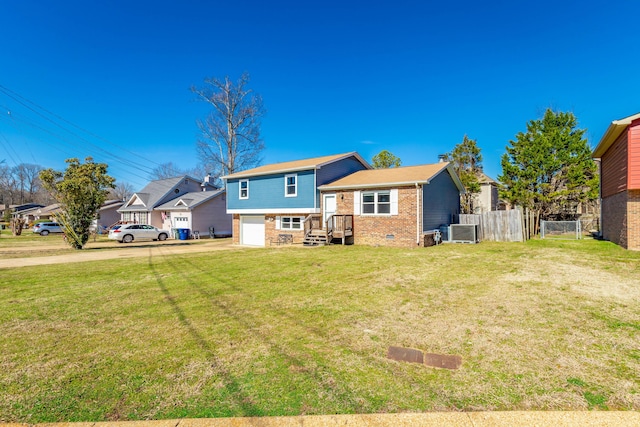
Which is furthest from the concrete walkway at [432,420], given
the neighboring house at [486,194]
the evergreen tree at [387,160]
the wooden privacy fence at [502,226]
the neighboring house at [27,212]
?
the neighboring house at [27,212]

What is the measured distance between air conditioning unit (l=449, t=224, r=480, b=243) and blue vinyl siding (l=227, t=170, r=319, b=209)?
737cm

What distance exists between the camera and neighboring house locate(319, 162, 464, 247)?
48.4 ft

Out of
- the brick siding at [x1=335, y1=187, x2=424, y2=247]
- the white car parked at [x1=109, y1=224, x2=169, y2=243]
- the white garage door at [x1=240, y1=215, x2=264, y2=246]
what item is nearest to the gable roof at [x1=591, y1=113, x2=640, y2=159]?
the brick siding at [x1=335, y1=187, x2=424, y2=247]

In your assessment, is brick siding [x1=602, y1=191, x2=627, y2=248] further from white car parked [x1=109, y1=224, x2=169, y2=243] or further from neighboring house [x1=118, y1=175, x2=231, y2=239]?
white car parked [x1=109, y1=224, x2=169, y2=243]

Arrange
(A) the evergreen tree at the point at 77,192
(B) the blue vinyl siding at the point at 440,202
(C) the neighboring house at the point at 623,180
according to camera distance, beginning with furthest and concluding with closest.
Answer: (A) the evergreen tree at the point at 77,192
(B) the blue vinyl siding at the point at 440,202
(C) the neighboring house at the point at 623,180

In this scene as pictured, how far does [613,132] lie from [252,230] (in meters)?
18.6

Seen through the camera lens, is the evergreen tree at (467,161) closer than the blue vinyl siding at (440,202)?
No

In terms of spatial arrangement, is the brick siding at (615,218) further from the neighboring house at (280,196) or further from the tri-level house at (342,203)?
the neighboring house at (280,196)

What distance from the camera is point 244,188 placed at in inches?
835

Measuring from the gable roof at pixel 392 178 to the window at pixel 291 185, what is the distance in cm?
174

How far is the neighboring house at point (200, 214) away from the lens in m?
27.8

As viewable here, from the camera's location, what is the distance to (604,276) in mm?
7410

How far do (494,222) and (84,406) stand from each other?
58.2ft

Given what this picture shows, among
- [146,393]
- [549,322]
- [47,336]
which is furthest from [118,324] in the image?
[549,322]
